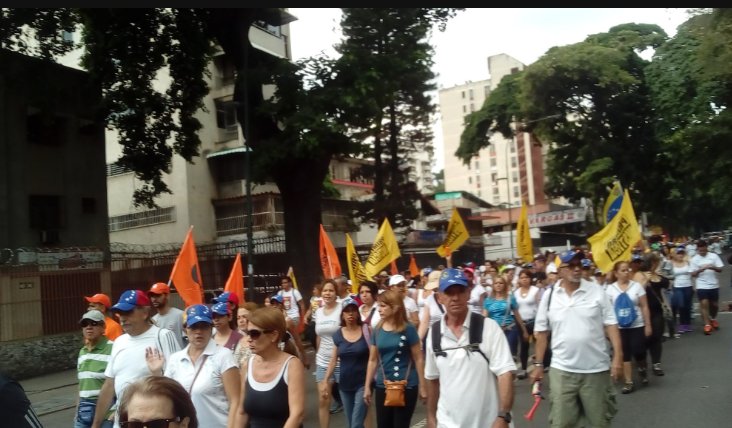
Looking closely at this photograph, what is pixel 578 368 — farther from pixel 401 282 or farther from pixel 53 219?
pixel 53 219

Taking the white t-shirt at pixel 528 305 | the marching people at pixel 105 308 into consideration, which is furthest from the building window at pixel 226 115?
the marching people at pixel 105 308

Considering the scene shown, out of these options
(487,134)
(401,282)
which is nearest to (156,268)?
(401,282)

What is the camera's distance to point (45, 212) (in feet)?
70.6

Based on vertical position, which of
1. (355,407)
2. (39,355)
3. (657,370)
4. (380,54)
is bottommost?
(39,355)

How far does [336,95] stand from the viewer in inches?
701

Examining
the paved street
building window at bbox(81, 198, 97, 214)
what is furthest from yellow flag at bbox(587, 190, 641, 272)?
building window at bbox(81, 198, 97, 214)

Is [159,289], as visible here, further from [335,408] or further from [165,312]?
[335,408]

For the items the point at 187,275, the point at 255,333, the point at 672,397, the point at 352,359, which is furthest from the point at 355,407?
the point at 672,397

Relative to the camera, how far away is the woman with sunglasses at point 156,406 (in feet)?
7.34

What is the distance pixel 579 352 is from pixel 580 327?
209 mm

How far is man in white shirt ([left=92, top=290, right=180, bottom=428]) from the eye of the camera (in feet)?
15.8

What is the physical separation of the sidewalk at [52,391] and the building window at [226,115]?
20.3 metres

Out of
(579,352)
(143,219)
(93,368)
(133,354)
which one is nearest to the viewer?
(133,354)

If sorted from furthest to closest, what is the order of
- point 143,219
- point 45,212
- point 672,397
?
point 143,219 → point 45,212 → point 672,397
